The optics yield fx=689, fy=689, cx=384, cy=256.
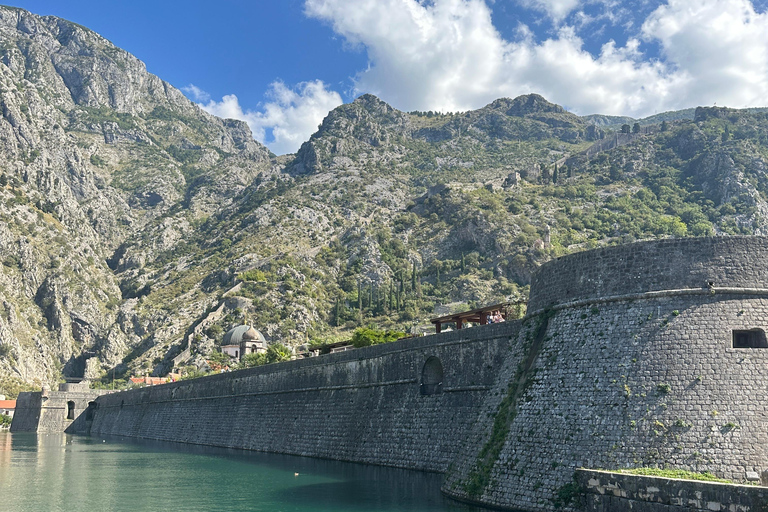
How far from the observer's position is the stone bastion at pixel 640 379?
17.4 m

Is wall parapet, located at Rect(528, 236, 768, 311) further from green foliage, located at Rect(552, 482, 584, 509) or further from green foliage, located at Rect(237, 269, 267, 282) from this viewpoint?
green foliage, located at Rect(237, 269, 267, 282)

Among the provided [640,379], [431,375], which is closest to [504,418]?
[640,379]

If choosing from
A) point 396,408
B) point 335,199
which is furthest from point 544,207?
point 396,408

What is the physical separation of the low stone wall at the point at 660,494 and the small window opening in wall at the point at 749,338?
17.9 feet

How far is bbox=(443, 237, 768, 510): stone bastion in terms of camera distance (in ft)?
57.0

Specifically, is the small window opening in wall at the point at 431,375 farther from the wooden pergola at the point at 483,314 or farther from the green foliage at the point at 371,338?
the green foliage at the point at 371,338

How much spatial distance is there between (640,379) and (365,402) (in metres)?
21.3

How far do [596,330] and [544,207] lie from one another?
4922 inches

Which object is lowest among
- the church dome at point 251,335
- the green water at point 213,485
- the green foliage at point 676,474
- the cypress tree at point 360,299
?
the green water at point 213,485

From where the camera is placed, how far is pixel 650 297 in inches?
790

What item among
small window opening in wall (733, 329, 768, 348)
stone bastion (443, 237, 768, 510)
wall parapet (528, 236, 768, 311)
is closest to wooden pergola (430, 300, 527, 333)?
stone bastion (443, 237, 768, 510)

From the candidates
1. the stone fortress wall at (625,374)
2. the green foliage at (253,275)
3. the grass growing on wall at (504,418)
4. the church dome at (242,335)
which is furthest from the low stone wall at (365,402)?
the green foliage at (253,275)

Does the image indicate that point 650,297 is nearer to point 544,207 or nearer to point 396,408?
point 396,408

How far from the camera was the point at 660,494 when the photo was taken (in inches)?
612
